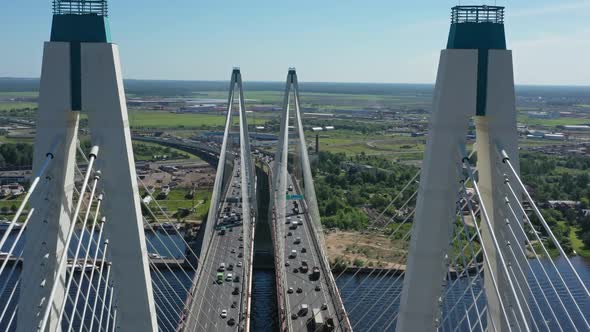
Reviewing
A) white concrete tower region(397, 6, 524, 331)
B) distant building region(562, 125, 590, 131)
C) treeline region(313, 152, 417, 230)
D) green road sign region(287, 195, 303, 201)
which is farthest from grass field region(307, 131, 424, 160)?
white concrete tower region(397, 6, 524, 331)

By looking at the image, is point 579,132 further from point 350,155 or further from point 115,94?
point 115,94

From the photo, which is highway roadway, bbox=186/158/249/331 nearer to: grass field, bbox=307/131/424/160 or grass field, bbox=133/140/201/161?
grass field, bbox=133/140/201/161

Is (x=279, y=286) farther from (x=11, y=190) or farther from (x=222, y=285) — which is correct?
(x=11, y=190)

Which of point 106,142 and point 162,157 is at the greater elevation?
point 106,142

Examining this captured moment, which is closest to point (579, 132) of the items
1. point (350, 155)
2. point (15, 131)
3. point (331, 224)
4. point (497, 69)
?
point (350, 155)

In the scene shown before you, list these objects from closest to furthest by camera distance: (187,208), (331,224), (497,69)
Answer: (497,69), (331,224), (187,208)

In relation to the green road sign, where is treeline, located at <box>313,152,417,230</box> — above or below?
below
